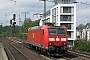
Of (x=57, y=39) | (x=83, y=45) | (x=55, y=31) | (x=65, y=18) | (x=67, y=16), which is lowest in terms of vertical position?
(x=83, y=45)

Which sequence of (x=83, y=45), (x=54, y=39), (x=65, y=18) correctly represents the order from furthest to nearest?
(x=65, y=18) < (x=83, y=45) < (x=54, y=39)

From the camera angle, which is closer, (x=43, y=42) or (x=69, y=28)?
(x=43, y=42)

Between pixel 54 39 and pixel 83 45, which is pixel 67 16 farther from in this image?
pixel 54 39

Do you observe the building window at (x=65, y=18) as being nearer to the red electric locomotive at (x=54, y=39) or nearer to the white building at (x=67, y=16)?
the white building at (x=67, y=16)

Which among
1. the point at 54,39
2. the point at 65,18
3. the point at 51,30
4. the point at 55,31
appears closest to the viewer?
the point at 54,39

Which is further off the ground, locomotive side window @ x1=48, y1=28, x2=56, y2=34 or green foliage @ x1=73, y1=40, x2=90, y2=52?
locomotive side window @ x1=48, y1=28, x2=56, y2=34

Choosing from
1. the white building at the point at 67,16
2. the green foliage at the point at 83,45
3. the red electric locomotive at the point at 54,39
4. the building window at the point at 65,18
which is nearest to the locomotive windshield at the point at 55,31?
the red electric locomotive at the point at 54,39

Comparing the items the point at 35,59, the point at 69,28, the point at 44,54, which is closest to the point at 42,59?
the point at 35,59

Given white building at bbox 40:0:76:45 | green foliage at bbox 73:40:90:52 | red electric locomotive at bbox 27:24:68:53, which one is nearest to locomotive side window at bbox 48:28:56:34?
red electric locomotive at bbox 27:24:68:53

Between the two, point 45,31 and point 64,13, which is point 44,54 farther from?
point 64,13

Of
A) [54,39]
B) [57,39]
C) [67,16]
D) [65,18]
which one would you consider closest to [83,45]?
[57,39]

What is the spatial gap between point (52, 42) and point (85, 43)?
1319 cm

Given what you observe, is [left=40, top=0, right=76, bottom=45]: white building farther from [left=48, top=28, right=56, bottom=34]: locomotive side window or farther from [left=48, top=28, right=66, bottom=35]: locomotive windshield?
[left=48, top=28, right=56, bottom=34]: locomotive side window

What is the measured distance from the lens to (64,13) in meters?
73.1
